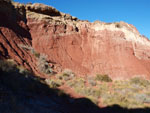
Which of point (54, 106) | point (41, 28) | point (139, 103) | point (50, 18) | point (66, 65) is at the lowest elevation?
point (54, 106)

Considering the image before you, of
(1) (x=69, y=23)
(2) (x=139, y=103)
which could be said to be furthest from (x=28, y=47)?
(2) (x=139, y=103)

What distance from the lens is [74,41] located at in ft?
80.9

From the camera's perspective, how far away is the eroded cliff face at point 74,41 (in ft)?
64.8

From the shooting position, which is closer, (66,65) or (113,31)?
(66,65)

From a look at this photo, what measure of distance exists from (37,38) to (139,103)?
14623mm

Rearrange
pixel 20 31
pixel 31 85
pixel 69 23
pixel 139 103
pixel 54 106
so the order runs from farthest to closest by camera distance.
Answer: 1. pixel 69 23
2. pixel 20 31
3. pixel 139 103
4. pixel 31 85
5. pixel 54 106

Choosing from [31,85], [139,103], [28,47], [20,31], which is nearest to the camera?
[31,85]

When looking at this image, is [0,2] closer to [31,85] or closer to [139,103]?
[31,85]

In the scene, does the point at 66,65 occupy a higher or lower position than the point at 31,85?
higher

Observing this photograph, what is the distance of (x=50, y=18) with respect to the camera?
2391 centimetres

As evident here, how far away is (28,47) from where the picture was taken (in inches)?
750

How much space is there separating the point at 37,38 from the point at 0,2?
5894 millimetres

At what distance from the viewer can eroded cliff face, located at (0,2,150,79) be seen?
64.8 feet

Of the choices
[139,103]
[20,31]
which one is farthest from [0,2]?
[139,103]
